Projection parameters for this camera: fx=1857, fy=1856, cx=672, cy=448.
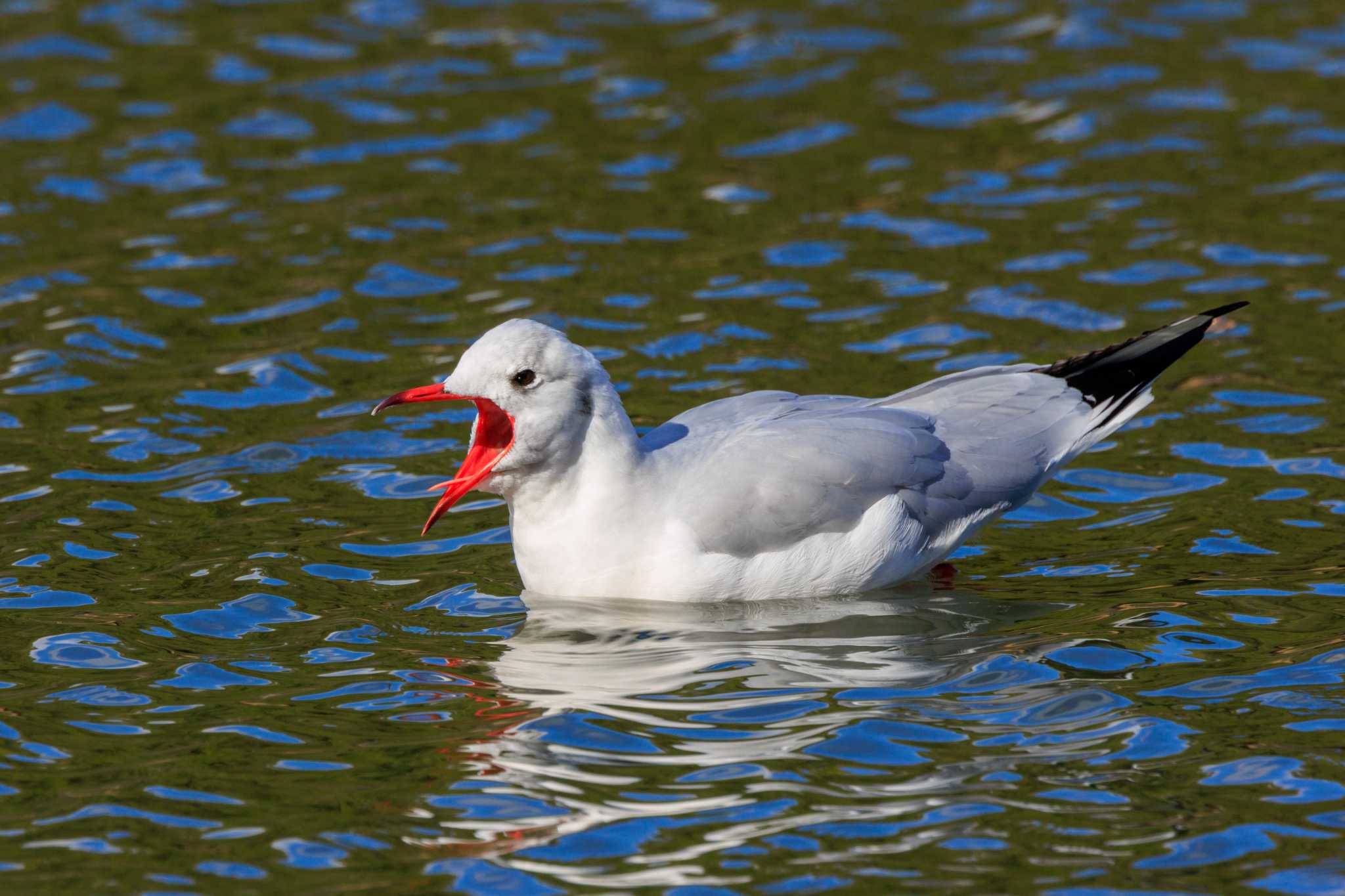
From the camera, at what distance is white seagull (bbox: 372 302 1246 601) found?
742cm

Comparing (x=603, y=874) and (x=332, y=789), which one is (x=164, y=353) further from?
(x=603, y=874)

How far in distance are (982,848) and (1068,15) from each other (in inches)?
452

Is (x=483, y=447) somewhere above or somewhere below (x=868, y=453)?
above

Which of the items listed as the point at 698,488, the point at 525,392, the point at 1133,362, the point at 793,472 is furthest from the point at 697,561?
the point at 1133,362

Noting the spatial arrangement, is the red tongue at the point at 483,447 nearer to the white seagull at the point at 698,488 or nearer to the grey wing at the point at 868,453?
the white seagull at the point at 698,488

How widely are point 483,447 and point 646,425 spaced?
2.12 m

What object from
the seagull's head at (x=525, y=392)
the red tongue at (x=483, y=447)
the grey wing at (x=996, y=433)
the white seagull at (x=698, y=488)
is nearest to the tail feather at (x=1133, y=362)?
the grey wing at (x=996, y=433)

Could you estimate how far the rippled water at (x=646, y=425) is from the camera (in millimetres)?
5809

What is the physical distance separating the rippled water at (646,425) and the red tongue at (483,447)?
0.58 m

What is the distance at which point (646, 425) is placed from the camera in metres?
9.73

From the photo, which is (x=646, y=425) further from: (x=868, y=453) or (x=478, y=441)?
(x=868, y=453)

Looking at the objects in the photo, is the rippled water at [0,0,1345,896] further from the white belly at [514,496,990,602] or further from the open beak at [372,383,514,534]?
the open beak at [372,383,514,534]

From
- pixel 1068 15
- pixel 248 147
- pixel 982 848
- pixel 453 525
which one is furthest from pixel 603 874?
pixel 1068 15

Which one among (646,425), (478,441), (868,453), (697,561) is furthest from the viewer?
(646,425)
